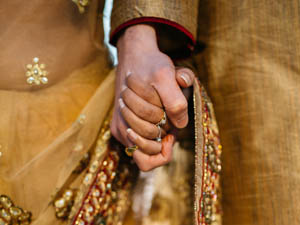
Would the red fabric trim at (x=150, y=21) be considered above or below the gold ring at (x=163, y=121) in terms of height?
above

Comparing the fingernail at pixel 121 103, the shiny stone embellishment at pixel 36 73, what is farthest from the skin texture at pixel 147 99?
the shiny stone embellishment at pixel 36 73

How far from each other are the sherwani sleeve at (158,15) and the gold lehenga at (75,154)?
0.09m

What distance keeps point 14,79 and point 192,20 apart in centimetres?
37

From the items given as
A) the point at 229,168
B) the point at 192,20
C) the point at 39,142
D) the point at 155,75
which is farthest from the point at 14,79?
the point at 229,168

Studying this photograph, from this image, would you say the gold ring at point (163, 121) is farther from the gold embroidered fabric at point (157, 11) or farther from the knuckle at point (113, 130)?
the gold embroidered fabric at point (157, 11)

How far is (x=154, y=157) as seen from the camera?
50 cm

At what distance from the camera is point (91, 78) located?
590 mm

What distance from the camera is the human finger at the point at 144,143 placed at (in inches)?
18.7

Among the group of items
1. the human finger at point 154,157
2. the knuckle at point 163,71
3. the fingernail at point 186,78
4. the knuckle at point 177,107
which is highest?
the knuckle at point 163,71

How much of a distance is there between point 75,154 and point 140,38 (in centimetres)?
27

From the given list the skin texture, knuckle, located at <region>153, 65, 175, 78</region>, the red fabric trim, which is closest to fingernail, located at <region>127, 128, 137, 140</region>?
the skin texture

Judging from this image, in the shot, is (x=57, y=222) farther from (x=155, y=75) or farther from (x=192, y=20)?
(x=192, y=20)

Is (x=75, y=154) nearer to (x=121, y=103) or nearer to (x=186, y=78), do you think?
(x=121, y=103)

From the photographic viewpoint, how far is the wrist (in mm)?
527
